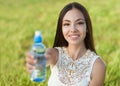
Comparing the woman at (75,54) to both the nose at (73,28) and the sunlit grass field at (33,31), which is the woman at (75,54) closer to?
the nose at (73,28)

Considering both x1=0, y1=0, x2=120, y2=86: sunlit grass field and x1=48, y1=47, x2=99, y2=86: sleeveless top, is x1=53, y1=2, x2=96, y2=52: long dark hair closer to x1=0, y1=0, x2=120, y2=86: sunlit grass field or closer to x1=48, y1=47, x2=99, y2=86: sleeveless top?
x1=48, y1=47, x2=99, y2=86: sleeveless top

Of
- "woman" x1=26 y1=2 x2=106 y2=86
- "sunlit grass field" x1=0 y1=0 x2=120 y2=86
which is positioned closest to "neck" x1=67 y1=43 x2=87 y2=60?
"woman" x1=26 y1=2 x2=106 y2=86

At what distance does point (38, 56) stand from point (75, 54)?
2.68 feet

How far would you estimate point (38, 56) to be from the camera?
3.92 m

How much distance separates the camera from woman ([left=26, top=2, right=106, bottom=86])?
14.8 ft

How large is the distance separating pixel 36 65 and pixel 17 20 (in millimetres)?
8504

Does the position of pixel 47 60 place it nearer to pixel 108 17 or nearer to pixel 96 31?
pixel 96 31

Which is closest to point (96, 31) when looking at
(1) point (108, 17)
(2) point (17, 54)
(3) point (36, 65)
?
(1) point (108, 17)

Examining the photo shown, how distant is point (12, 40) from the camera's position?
9797 mm

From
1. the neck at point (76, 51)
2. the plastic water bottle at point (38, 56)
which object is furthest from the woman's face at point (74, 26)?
the plastic water bottle at point (38, 56)

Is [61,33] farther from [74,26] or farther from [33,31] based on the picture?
[33,31]

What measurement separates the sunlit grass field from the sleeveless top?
1.10 meters

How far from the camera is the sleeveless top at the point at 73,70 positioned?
457cm

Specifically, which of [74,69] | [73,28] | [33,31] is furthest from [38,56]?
[33,31]
